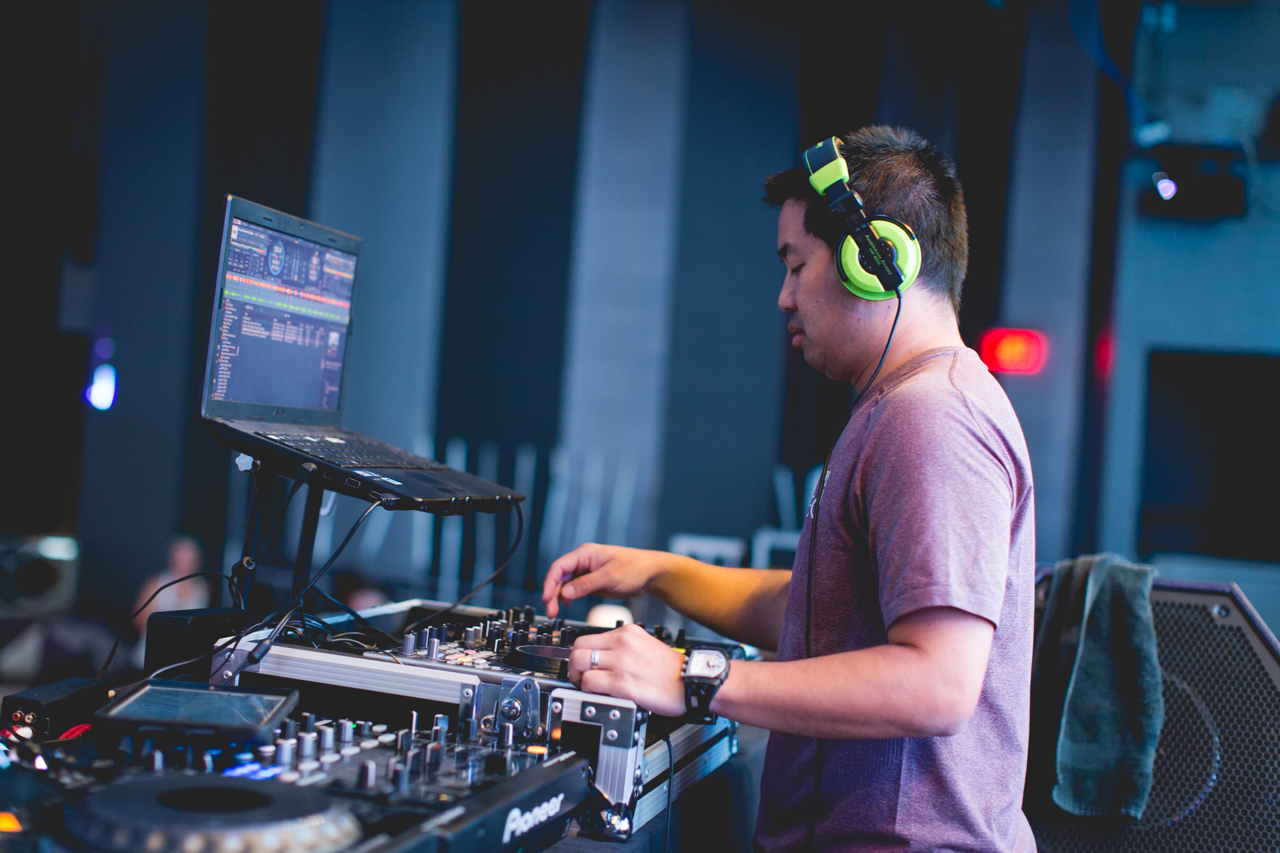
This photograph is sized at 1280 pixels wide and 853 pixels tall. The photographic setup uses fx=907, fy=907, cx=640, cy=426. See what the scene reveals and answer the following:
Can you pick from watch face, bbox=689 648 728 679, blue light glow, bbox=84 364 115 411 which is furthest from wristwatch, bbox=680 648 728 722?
blue light glow, bbox=84 364 115 411

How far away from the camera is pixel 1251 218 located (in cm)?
468

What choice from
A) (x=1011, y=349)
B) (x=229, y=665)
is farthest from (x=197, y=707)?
(x=1011, y=349)

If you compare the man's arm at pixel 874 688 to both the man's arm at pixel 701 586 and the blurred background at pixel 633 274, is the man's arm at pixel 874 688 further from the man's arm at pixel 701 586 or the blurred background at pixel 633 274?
the blurred background at pixel 633 274

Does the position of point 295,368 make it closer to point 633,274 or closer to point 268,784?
point 268,784

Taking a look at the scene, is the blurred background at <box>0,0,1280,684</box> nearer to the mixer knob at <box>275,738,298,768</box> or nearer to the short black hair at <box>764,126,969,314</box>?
the short black hair at <box>764,126,969,314</box>

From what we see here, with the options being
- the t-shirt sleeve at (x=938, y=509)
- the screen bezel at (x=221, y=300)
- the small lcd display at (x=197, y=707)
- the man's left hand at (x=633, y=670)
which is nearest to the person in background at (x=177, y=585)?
the screen bezel at (x=221, y=300)

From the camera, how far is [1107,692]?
4.88ft

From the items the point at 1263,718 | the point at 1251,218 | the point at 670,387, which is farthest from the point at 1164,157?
the point at 1263,718

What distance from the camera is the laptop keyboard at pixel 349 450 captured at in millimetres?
1210

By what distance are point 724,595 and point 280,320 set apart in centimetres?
81

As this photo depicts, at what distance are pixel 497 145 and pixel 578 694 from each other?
19.0 ft

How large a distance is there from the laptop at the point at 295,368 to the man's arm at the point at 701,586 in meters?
0.17

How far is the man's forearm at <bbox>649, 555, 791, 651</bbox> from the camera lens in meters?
1.45

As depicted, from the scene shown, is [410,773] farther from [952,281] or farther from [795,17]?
[795,17]
